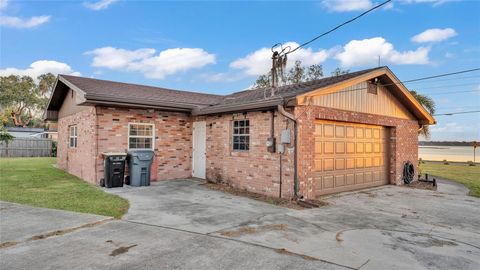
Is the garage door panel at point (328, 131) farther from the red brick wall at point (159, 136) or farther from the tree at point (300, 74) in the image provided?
the tree at point (300, 74)

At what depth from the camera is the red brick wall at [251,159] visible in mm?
8273

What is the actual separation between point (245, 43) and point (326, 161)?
9.91 meters

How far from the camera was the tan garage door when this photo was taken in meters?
9.02

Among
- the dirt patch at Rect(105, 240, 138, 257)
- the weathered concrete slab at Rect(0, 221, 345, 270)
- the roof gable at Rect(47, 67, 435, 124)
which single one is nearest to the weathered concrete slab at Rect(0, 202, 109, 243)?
the weathered concrete slab at Rect(0, 221, 345, 270)

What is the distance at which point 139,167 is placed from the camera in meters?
9.94

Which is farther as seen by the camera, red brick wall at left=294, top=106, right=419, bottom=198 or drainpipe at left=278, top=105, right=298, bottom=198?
red brick wall at left=294, top=106, right=419, bottom=198

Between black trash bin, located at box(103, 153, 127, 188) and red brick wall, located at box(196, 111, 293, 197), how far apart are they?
303 cm

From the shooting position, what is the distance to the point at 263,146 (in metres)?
8.82

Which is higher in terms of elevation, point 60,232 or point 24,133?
point 24,133

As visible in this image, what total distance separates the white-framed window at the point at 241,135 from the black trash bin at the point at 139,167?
293 centimetres

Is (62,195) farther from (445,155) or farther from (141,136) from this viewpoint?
(445,155)

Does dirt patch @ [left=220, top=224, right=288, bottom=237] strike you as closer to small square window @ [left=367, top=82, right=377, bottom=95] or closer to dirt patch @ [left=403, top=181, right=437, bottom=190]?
small square window @ [left=367, top=82, right=377, bottom=95]

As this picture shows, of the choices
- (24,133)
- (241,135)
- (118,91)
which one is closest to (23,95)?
(24,133)

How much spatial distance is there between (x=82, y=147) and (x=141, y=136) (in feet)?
8.10
